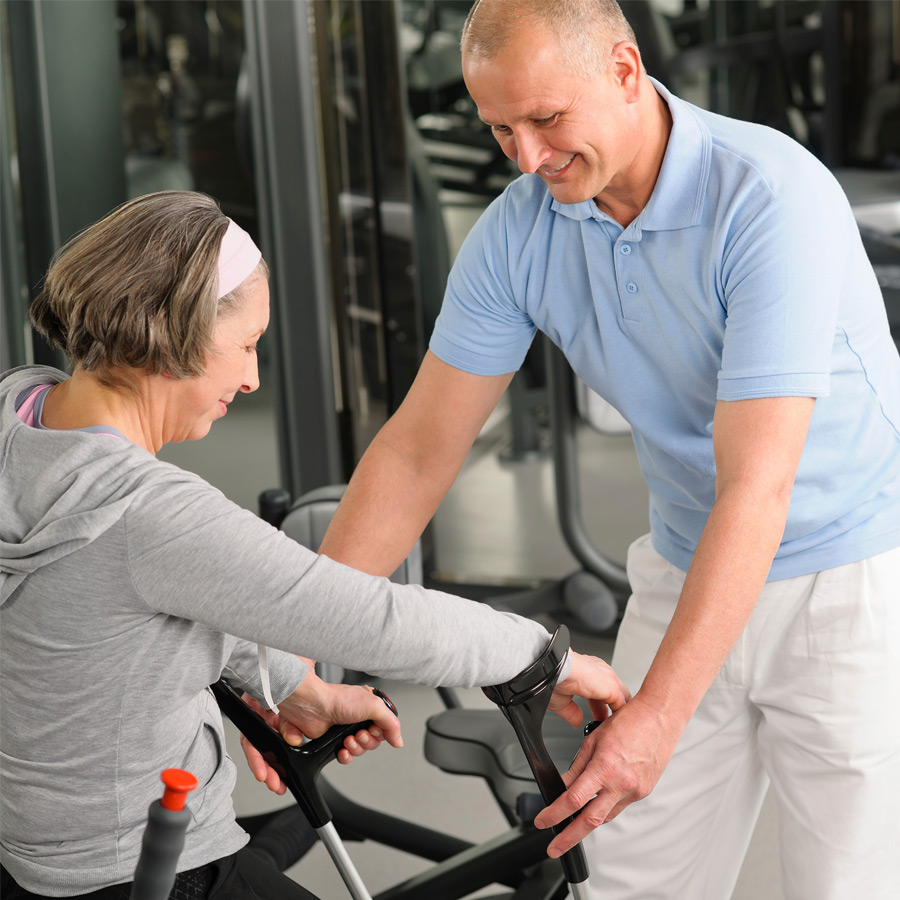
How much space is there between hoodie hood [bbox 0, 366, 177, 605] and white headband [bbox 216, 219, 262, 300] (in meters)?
0.18

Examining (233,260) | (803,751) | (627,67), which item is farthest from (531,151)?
(803,751)

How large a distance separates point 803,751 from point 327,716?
2.06 feet

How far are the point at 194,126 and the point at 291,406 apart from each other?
900 mm

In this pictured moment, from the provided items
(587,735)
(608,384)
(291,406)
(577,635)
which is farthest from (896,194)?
(587,735)

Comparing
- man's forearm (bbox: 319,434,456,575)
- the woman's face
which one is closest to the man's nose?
the woman's face

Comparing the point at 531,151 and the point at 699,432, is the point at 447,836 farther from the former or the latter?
the point at 531,151

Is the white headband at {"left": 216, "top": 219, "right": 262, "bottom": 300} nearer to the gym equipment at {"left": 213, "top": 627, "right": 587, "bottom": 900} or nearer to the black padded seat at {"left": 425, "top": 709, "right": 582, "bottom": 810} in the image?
the gym equipment at {"left": 213, "top": 627, "right": 587, "bottom": 900}

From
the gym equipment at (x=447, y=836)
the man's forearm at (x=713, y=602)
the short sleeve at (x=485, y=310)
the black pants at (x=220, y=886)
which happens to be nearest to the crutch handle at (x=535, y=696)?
the gym equipment at (x=447, y=836)

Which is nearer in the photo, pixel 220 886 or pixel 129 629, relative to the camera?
pixel 129 629

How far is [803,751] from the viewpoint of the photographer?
1.45 meters

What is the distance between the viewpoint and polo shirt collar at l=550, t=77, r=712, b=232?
1.36 m

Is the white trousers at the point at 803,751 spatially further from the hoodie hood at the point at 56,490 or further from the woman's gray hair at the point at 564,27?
the hoodie hood at the point at 56,490

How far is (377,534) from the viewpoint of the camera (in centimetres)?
160

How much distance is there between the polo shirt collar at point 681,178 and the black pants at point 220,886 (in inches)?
34.9
